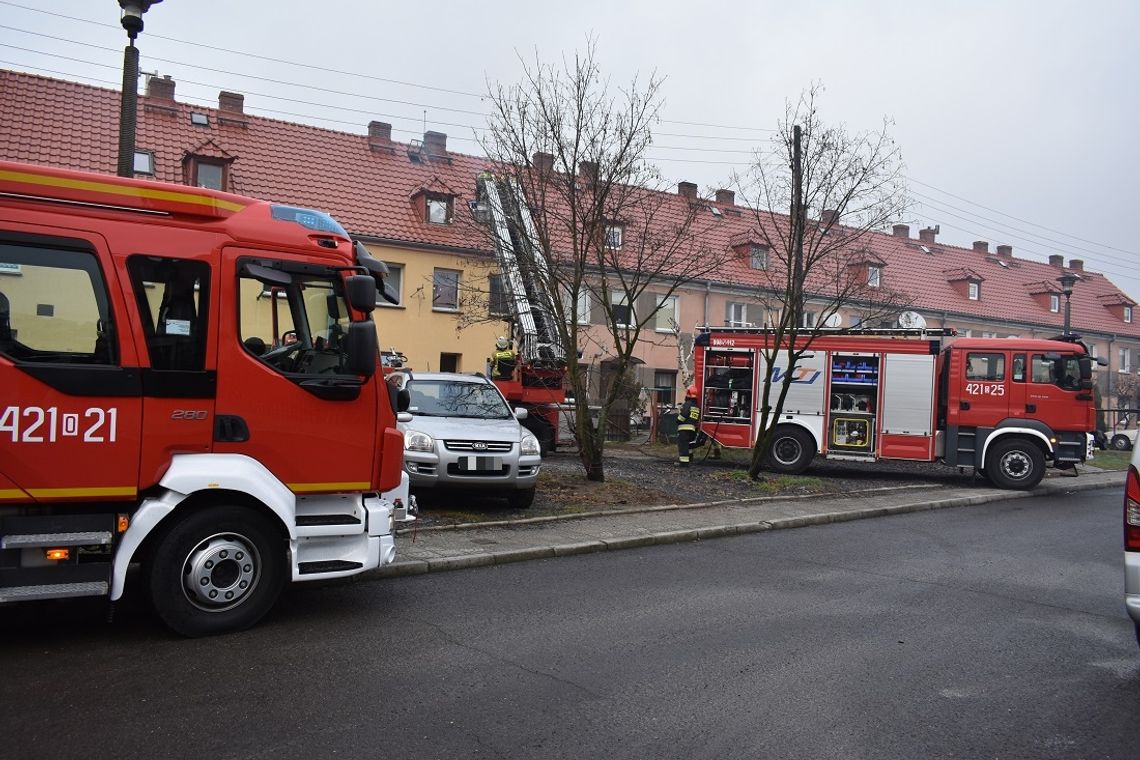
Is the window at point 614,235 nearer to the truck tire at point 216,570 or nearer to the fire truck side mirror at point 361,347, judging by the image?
the fire truck side mirror at point 361,347

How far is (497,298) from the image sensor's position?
1606cm

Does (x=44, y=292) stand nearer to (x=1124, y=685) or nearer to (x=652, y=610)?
(x=652, y=610)

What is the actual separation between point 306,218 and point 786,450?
13.9 meters

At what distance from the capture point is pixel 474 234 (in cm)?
1493

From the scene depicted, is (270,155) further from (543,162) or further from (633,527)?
(633,527)

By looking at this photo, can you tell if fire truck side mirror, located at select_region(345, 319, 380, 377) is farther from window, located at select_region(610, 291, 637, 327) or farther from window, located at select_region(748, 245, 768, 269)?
window, located at select_region(748, 245, 768, 269)

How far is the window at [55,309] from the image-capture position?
205 inches

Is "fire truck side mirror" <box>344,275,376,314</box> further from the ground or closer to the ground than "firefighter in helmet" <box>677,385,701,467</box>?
further from the ground

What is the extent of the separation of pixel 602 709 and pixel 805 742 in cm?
104

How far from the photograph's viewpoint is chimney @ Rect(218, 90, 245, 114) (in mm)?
29750

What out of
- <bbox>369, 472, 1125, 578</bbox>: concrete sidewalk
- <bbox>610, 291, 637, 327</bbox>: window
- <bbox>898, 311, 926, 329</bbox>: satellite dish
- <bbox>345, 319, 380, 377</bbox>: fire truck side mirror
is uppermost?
<bbox>898, 311, 926, 329</bbox>: satellite dish

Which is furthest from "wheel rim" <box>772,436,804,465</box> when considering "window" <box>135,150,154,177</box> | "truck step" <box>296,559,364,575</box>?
"window" <box>135,150,154,177</box>

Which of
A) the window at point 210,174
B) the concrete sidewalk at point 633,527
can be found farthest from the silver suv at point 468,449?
the window at point 210,174

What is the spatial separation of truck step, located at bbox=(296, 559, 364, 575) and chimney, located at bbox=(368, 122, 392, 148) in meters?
28.3
